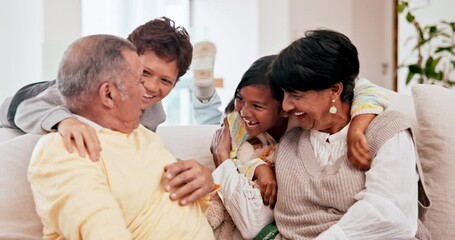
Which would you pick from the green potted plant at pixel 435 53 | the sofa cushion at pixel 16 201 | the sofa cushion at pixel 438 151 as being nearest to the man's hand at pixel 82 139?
the sofa cushion at pixel 16 201

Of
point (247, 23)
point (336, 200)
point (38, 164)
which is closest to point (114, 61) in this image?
point (38, 164)

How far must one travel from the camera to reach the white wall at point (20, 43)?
2676 mm

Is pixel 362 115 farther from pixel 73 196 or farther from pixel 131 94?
pixel 73 196

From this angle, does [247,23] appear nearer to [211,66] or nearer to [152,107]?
[211,66]

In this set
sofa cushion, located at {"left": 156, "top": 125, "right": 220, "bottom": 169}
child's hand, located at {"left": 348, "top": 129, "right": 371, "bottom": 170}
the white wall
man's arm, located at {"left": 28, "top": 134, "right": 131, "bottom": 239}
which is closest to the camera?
man's arm, located at {"left": 28, "top": 134, "right": 131, "bottom": 239}

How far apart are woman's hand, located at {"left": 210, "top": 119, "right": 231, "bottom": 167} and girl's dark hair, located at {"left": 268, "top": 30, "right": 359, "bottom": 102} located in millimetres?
318

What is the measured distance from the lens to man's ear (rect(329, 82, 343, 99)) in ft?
4.90

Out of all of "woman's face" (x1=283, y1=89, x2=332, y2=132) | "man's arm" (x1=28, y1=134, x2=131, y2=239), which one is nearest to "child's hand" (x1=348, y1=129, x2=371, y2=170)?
"woman's face" (x1=283, y1=89, x2=332, y2=132)

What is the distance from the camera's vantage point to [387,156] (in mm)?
1396

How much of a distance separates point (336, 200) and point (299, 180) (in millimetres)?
115

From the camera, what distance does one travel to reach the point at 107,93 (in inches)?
47.4

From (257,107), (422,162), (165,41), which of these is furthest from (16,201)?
Answer: (422,162)

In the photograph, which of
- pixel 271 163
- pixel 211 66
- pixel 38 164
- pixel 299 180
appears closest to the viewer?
pixel 38 164

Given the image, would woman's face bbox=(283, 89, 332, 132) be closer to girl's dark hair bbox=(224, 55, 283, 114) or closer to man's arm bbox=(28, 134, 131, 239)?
girl's dark hair bbox=(224, 55, 283, 114)
